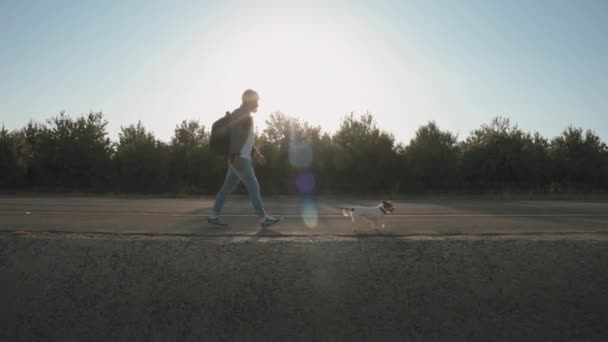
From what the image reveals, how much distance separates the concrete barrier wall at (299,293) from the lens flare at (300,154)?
22.4 metres

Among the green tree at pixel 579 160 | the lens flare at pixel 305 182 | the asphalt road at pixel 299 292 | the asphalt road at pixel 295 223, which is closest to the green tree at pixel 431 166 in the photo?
the lens flare at pixel 305 182

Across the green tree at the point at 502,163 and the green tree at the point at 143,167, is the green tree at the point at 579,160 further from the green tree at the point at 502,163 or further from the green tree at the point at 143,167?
the green tree at the point at 143,167

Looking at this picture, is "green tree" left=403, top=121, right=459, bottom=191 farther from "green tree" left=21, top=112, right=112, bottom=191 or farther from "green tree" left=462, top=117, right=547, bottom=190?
"green tree" left=21, top=112, right=112, bottom=191

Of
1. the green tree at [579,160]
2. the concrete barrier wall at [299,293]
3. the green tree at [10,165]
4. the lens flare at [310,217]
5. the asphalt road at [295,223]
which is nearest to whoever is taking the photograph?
the concrete barrier wall at [299,293]

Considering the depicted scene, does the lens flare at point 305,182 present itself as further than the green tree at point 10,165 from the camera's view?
No

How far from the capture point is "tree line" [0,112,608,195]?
2553 cm

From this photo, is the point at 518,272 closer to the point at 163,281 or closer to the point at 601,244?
the point at 601,244

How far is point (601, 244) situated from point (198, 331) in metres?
4.14

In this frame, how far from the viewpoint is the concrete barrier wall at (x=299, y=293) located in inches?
116

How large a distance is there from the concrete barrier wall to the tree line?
802 inches

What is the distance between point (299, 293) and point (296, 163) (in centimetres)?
2291

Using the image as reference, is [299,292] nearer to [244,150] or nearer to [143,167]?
[244,150]

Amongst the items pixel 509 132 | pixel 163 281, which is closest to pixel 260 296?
pixel 163 281

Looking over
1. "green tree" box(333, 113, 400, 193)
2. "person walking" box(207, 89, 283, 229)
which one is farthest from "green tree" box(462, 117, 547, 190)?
"person walking" box(207, 89, 283, 229)
